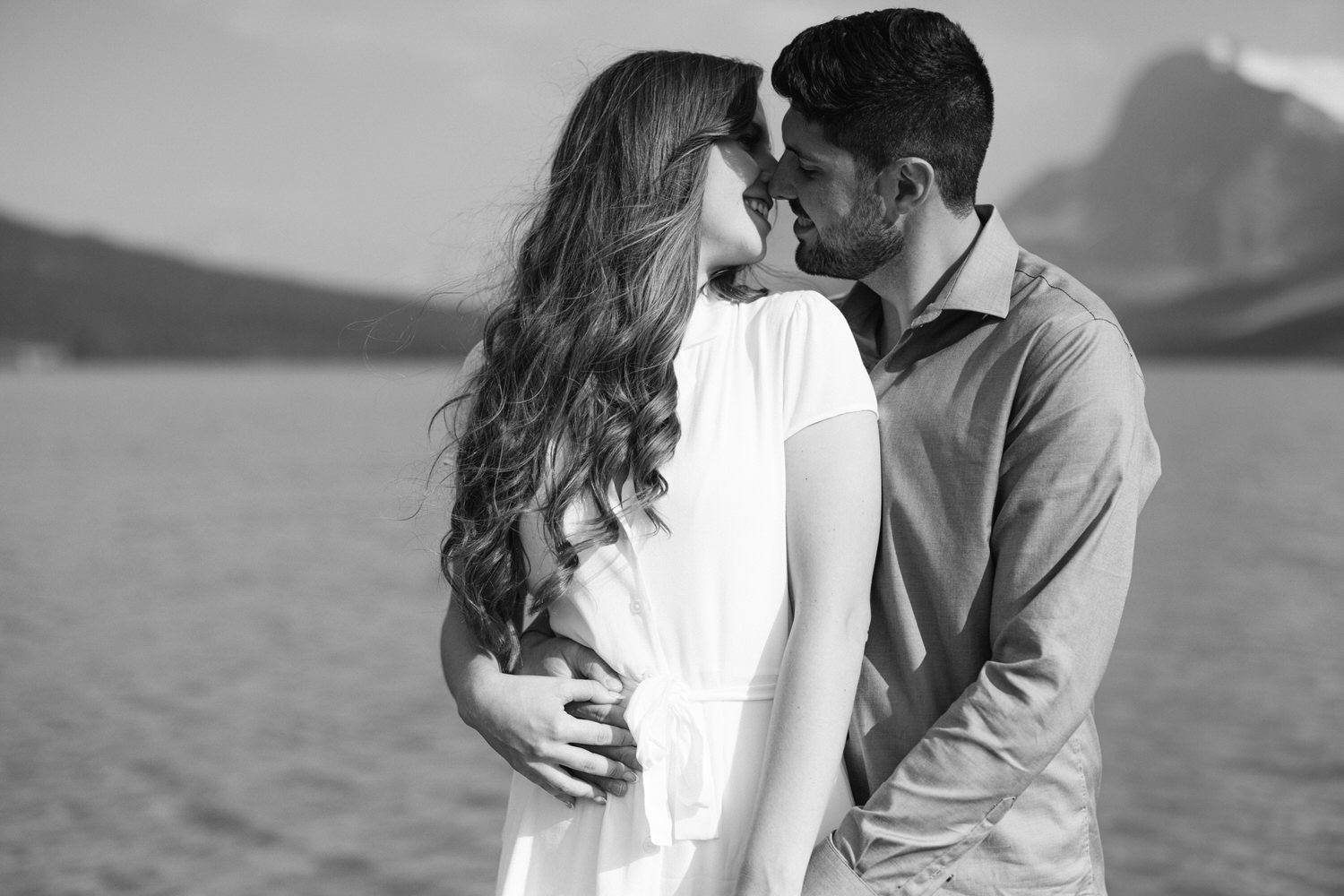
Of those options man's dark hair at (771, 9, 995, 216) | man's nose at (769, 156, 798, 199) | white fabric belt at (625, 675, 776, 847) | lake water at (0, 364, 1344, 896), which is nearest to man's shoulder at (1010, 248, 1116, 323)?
man's dark hair at (771, 9, 995, 216)

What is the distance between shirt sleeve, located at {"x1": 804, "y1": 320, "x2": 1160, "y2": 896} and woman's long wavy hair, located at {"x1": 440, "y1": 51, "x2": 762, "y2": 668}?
597mm

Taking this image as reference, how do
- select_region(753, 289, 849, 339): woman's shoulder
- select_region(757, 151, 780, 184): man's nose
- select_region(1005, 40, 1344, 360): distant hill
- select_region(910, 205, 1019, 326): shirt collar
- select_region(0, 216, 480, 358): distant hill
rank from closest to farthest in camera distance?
select_region(753, 289, 849, 339): woman's shoulder < select_region(910, 205, 1019, 326): shirt collar < select_region(757, 151, 780, 184): man's nose < select_region(0, 216, 480, 358): distant hill < select_region(1005, 40, 1344, 360): distant hill

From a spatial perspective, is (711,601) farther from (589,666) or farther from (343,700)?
(343,700)

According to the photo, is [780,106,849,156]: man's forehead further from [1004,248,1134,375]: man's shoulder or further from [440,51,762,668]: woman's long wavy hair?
[1004,248,1134,375]: man's shoulder

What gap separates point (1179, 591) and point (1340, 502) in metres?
13.0

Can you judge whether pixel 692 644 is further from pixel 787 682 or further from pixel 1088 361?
pixel 1088 361

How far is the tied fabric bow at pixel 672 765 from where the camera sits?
2.09 m

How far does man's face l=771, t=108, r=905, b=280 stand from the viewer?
7.89ft

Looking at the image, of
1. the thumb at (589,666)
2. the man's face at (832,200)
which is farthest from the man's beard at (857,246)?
the thumb at (589,666)

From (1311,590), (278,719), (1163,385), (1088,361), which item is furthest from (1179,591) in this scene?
(1163,385)

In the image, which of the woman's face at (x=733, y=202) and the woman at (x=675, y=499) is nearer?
the woman at (x=675, y=499)

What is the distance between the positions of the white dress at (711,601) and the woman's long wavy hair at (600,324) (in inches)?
2.6

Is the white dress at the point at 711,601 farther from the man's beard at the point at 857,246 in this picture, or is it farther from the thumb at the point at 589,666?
the man's beard at the point at 857,246

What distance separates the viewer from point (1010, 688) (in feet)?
6.65
